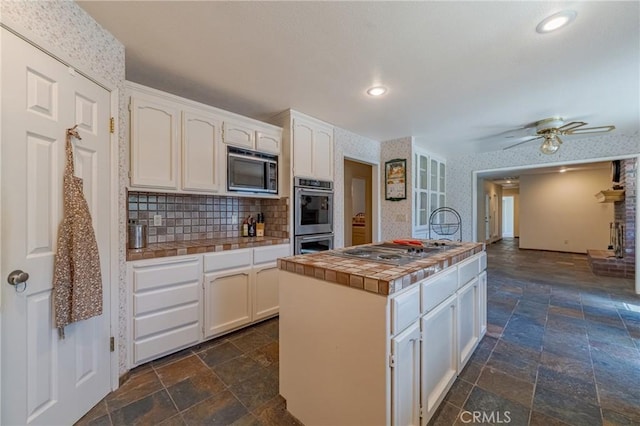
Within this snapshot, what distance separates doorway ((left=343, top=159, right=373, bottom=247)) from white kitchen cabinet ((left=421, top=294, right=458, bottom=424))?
12.1 feet

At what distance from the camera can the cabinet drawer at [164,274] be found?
1852 mm

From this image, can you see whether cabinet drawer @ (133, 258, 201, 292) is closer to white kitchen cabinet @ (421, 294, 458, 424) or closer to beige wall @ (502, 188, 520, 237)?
white kitchen cabinet @ (421, 294, 458, 424)

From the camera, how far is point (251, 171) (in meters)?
2.75

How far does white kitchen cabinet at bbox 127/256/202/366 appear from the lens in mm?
1855

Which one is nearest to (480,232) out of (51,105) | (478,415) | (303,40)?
(478,415)

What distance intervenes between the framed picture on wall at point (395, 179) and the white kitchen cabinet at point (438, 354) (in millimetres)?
2699

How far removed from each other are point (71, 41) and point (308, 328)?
80.0 inches


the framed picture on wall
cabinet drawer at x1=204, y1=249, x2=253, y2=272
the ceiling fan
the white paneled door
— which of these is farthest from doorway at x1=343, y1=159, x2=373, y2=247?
the white paneled door

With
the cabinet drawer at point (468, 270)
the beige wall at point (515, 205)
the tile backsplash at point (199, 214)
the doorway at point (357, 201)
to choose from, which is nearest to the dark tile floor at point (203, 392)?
the tile backsplash at point (199, 214)

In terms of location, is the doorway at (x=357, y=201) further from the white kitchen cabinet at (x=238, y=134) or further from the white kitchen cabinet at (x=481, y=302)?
the white kitchen cabinet at (x=481, y=302)

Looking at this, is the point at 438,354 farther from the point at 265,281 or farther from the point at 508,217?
the point at 508,217

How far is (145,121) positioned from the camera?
203cm

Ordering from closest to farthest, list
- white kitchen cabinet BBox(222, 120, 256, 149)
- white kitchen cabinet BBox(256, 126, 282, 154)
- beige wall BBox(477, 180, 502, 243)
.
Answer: white kitchen cabinet BBox(222, 120, 256, 149) < white kitchen cabinet BBox(256, 126, 282, 154) < beige wall BBox(477, 180, 502, 243)

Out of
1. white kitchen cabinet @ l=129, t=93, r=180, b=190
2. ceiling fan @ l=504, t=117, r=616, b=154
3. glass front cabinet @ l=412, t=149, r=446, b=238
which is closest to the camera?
white kitchen cabinet @ l=129, t=93, r=180, b=190
